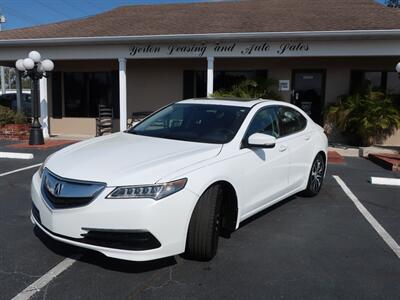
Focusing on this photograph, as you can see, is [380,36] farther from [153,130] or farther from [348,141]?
[153,130]

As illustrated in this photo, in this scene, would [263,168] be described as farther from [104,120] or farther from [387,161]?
[104,120]

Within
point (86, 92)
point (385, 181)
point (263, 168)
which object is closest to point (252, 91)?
point (385, 181)

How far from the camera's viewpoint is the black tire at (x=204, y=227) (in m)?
3.55

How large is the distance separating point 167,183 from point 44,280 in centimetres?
130

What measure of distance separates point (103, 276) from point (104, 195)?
0.74 m

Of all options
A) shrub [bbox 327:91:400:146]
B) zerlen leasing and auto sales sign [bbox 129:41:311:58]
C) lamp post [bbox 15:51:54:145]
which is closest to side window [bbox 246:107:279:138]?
zerlen leasing and auto sales sign [bbox 129:41:311:58]

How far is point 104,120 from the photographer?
1411 cm

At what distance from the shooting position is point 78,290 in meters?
3.26

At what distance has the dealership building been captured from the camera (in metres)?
11.1

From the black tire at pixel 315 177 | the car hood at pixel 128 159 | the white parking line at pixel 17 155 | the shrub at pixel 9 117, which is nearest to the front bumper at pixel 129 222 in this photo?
the car hood at pixel 128 159

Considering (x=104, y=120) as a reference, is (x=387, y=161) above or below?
below

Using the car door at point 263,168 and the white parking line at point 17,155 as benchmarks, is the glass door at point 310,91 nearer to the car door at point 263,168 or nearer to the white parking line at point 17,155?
the white parking line at point 17,155

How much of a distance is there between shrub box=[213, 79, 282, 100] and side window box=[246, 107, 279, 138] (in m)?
6.55

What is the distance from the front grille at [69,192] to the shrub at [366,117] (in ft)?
31.5
